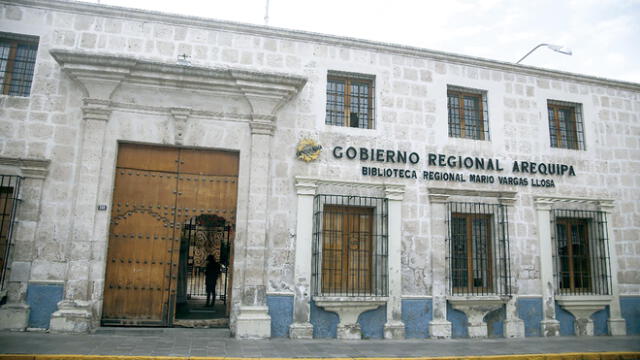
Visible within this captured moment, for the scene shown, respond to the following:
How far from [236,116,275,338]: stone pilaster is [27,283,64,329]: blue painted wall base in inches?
117

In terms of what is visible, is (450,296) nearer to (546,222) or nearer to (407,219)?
(407,219)

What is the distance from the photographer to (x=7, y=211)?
7668mm

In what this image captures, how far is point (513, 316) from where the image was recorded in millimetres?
9117

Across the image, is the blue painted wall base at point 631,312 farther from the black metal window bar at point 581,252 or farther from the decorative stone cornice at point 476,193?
the decorative stone cornice at point 476,193

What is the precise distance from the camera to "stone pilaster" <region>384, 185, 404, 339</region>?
8477 millimetres

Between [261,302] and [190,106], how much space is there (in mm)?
3721

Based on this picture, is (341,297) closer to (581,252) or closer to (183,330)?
(183,330)

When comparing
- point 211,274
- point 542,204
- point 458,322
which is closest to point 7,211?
point 211,274

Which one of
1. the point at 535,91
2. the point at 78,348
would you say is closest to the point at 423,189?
the point at 535,91

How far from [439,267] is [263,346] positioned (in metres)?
3.76

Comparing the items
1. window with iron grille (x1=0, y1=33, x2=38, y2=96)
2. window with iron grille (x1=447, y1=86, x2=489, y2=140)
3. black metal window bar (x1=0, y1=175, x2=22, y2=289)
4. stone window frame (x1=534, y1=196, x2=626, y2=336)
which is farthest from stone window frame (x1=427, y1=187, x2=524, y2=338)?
window with iron grille (x1=0, y1=33, x2=38, y2=96)

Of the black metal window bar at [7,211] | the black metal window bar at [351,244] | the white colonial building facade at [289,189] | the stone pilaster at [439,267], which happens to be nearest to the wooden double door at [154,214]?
the white colonial building facade at [289,189]

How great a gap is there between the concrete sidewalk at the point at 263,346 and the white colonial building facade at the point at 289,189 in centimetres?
34

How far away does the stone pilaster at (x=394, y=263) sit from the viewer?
848 centimetres
